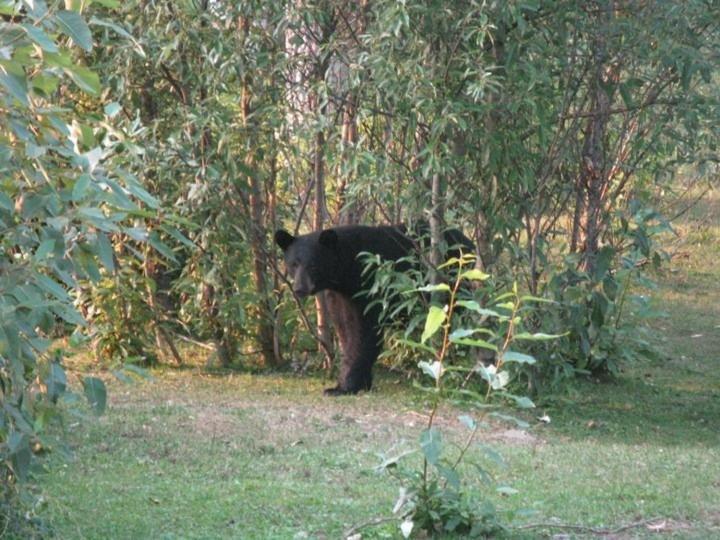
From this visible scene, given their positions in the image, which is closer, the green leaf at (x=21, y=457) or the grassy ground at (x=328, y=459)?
the green leaf at (x=21, y=457)

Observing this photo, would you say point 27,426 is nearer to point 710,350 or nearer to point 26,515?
point 26,515

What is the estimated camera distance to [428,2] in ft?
30.4

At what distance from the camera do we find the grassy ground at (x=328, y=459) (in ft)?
21.6

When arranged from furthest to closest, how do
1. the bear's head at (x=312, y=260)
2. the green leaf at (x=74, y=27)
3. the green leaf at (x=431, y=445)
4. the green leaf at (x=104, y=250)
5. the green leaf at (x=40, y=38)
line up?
the bear's head at (x=312, y=260), the green leaf at (x=431, y=445), the green leaf at (x=104, y=250), the green leaf at (x=74, y=27), the green leaf at (x=40, y=38)

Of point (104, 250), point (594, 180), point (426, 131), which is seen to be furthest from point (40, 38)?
point (594, 180)

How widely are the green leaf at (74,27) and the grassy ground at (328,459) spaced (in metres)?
2.72

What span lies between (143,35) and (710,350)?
25.1 ft

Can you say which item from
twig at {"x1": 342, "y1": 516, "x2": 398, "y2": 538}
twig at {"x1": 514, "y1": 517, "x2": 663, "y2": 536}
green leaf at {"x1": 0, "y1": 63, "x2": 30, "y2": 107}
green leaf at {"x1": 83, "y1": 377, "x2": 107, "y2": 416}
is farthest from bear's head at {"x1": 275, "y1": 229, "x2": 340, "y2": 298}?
green leaf at {"x1": 0, "y1": 63, "x2": 30, "y2": 107}

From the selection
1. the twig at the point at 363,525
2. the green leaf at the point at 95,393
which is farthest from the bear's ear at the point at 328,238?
the green leaf at the point at 95,393

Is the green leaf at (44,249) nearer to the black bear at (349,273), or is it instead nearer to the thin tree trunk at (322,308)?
the black bear at (349,273)

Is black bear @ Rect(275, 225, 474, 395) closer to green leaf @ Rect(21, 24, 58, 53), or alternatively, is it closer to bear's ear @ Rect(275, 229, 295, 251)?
bear's ear @ Rect(275, 229, 295, 251)

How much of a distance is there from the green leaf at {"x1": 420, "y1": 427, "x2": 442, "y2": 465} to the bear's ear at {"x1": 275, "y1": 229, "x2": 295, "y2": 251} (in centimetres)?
621

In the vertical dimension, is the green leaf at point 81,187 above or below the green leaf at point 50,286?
above

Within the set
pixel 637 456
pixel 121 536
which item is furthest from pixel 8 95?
pixel 637 456
